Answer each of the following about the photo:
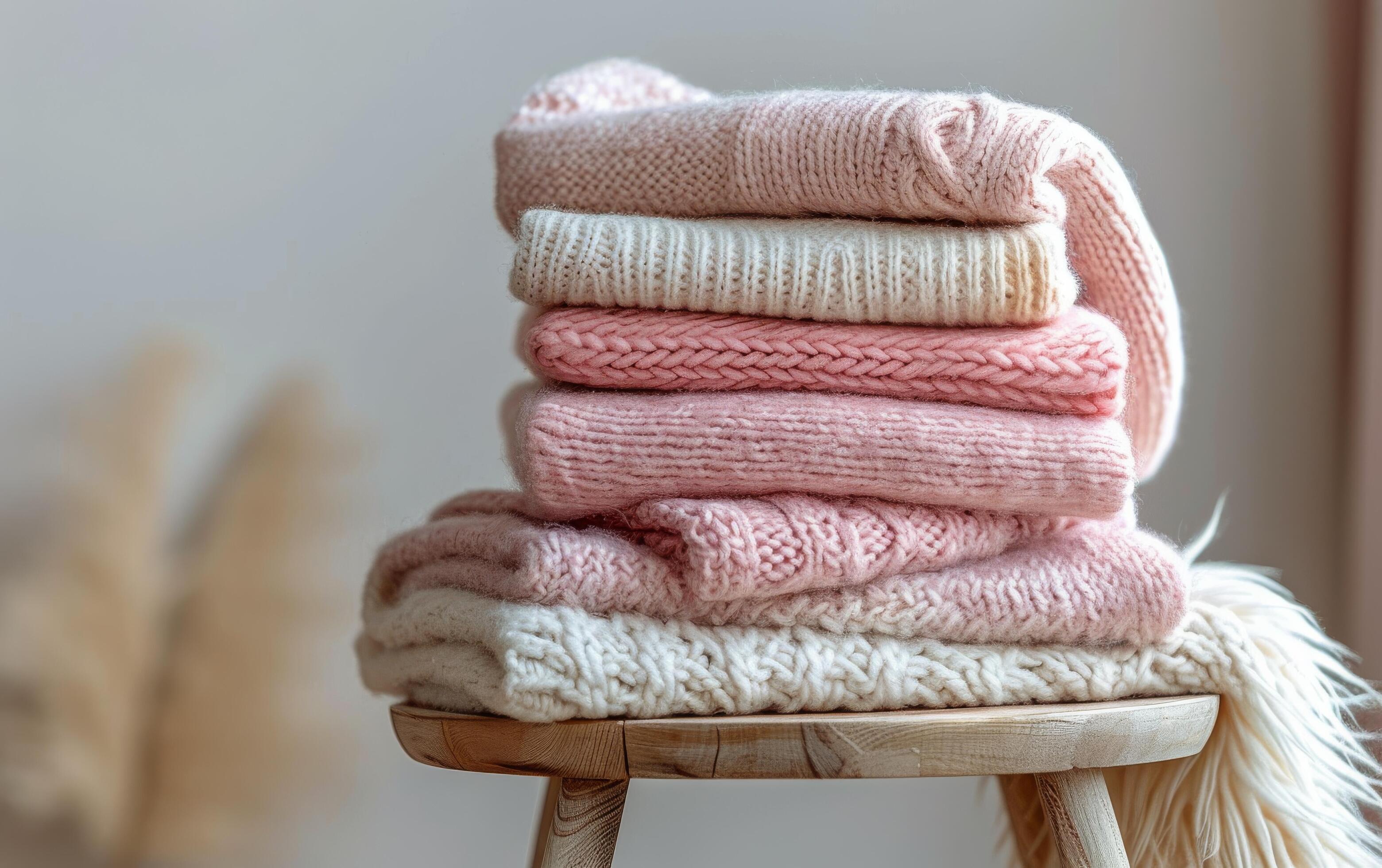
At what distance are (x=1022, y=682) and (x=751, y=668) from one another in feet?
0.43

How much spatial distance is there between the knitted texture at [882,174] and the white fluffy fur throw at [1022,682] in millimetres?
150

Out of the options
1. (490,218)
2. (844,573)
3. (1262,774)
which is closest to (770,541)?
(844,573)

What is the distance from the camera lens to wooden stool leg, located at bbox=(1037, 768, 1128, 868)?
544 mm

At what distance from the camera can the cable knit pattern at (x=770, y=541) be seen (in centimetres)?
51

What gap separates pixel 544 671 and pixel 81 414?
0.67 metres

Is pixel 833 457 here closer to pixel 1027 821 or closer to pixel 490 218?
pixel 1027 821

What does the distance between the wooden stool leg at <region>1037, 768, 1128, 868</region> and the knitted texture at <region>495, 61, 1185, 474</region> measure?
0.21 meters

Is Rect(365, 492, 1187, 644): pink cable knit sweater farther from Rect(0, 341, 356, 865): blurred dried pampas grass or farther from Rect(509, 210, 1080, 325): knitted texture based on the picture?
Rect(0, 341, 356, 865): blurred dried pampas grass

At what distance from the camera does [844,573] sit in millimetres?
525

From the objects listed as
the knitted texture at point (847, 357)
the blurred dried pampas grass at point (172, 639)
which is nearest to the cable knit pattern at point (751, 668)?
the knitted texture at point (847, 357)

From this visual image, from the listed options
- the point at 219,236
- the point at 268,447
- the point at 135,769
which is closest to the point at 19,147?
the point at 219,236

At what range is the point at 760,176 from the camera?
0.58m

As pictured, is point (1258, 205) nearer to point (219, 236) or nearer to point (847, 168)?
point (847, 168)

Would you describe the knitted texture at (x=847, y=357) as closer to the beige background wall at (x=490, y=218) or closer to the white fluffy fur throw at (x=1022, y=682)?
the white fluffy fur throw at (x=1022, y=682)
